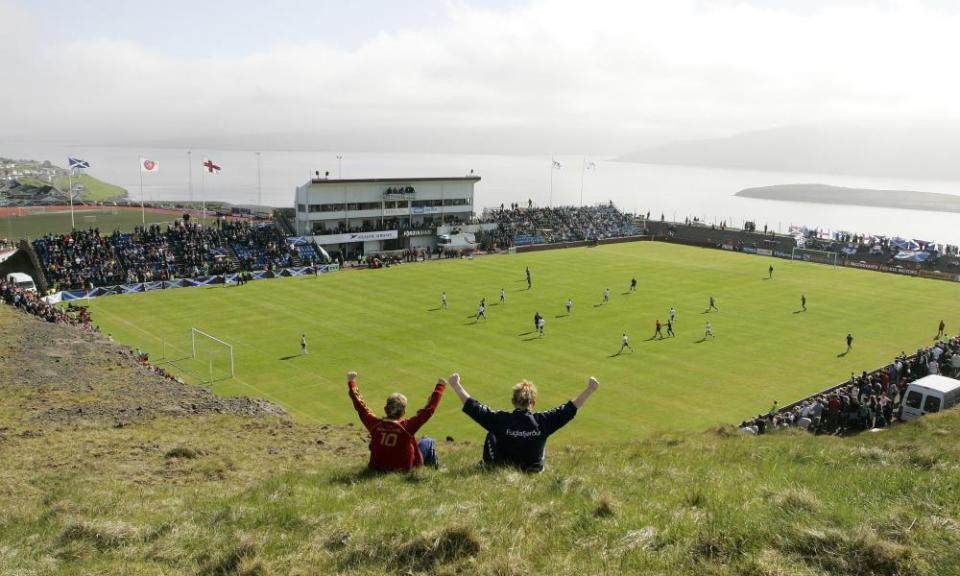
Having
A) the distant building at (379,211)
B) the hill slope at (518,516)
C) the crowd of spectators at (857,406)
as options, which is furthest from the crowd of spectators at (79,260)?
the crowd of spectators at (857,406)

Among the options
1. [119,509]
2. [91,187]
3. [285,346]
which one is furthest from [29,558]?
[91,187]

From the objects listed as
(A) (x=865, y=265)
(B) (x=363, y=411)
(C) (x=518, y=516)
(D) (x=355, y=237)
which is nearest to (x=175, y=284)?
(D) (x=355, y=237)

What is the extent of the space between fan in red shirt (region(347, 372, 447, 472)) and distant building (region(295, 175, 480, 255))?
236 feet

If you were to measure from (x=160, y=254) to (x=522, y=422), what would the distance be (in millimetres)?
66325

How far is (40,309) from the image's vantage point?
42.7 meters

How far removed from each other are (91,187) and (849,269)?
649ft

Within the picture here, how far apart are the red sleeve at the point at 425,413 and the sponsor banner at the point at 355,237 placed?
72.1 meters

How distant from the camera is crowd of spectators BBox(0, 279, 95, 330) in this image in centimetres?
4194

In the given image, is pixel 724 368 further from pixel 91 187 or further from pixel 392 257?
pixel 91 187

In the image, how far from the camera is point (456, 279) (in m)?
65.7

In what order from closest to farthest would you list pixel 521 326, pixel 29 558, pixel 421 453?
pixel 29 558
pixel 421 453
pixel 521 326

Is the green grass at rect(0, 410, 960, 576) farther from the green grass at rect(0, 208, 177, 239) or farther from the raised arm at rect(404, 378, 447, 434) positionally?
the green grass at rect(0, 208, 177, 239)

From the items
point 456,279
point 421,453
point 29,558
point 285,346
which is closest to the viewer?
point 29,558

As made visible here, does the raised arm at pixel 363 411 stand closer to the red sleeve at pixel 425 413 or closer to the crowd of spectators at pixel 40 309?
the red sleeve at pixel 425 413
